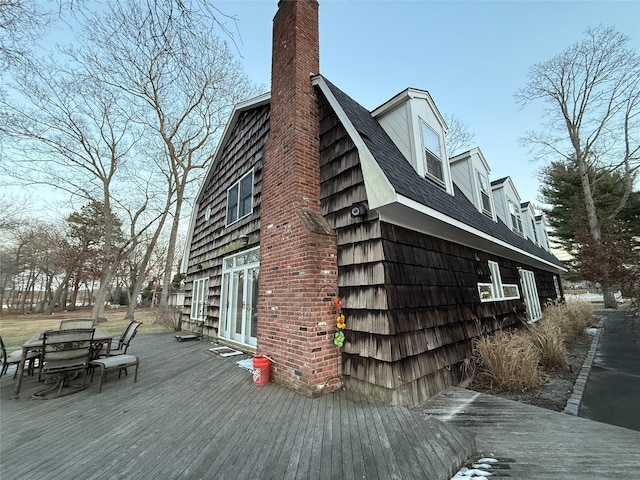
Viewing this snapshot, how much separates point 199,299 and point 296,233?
266 inches

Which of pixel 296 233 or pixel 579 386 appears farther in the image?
pixel 579 386

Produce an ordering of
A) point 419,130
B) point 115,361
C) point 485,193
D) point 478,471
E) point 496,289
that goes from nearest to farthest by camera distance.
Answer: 1. point 478,471
2. point 115,361
3. point 419,130
4. point 496,289
5. point 485,193

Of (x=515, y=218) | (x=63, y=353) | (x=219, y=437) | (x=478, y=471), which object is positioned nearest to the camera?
(x=478, y=471)

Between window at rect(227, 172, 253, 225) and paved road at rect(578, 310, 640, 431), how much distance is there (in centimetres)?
710

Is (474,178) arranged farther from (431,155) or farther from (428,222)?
(428,222)

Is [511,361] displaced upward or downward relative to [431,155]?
downward

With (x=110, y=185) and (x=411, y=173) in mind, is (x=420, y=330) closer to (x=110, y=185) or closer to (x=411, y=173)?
(x=411, y=173)

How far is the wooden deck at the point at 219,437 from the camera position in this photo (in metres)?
2.09

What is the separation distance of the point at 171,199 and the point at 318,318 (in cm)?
1739

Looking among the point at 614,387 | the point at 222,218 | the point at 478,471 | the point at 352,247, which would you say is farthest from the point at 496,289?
the point at 222,218

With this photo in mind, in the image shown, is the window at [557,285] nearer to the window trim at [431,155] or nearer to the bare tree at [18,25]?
the window trim at [431,155]

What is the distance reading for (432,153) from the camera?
538 cm

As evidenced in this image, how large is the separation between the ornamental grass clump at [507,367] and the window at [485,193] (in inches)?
169

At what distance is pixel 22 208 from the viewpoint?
12.9m
